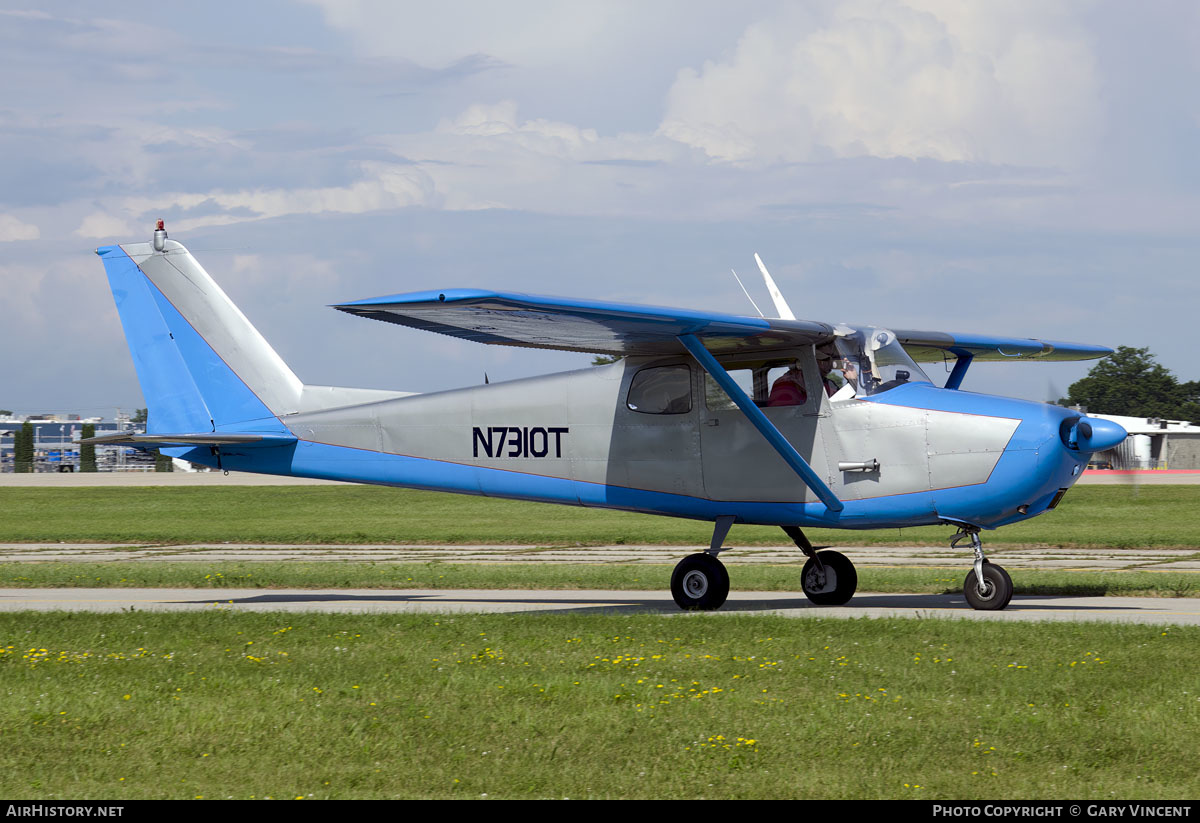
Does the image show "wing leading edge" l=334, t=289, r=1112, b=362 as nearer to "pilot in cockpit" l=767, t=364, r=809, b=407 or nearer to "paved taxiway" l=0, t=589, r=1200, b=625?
"pilot in cockpit" l=767, t=364, r=809, b=407

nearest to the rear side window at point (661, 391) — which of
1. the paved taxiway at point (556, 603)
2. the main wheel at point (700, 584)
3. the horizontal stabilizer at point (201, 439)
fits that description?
the main wheel at point (700, 584)

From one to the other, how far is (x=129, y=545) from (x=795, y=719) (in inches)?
875

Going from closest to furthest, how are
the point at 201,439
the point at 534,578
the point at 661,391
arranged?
the point at 661,391, the point at 201,439, the point at 534,578

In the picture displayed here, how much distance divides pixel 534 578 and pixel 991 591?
22.2ft

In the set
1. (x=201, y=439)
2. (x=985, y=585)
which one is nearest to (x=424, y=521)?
(x=201, y=439)

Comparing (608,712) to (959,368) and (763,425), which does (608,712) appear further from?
(959,368)

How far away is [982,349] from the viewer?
1617cm

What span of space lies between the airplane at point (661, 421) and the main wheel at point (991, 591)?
0.07 feet

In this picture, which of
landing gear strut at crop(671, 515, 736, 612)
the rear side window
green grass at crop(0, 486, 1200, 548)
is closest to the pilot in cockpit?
the rear side window

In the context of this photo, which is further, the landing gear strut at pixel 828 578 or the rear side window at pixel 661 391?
the landing gear strut at pixel 828 578

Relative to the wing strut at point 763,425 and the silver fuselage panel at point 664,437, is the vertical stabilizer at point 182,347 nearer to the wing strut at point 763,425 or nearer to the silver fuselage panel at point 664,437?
the silver fuselage panel at point 664,437

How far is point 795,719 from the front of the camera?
24.0 ft

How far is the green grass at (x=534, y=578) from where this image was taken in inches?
623

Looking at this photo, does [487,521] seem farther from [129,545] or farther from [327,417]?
[327,417]
